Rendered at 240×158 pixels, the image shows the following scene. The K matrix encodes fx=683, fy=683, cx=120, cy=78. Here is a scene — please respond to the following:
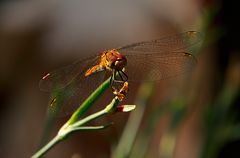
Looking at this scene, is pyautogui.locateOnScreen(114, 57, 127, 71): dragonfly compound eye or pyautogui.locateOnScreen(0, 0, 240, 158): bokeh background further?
pyautogui.locateOnScreen(0, 0, 240, 158): bokeh background

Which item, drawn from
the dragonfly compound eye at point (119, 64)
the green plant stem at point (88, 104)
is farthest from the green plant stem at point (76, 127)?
the dragonfly compound eye at point (119, 64)

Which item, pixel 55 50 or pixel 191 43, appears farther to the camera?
pixel 55 50

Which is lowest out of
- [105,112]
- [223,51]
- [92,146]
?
[92,146]

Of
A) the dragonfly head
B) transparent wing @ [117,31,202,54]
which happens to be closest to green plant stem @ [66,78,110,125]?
the dragonfly head

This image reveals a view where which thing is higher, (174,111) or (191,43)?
(191,43)

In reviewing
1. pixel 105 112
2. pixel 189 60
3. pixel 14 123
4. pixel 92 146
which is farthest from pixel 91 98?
pixel 14 123

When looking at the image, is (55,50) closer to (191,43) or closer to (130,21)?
(130,21)

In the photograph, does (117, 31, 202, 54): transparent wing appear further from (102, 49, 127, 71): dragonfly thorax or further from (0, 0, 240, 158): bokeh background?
(0, 0, 240, 158): bokeh background

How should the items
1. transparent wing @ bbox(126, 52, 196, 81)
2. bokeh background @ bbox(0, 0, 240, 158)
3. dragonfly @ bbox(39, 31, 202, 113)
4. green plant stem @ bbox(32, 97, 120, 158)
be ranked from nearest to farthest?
green plant stem @ bbox(32, 97, 120, 158) → dragonfly @ bbox(39, 31, 202, 113) → transparent wing @ bbox(126, 52, 196, 81) → bokeh background @ bbox(0, 0, 240, 158)
